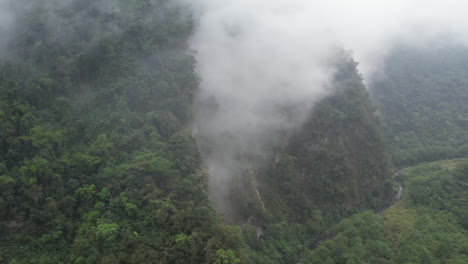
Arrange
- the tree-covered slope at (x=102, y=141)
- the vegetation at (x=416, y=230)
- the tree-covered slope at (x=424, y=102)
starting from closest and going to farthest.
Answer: the tree-covered slope at (x=102, y=141), the vegetation at (x=416, y=230), the tree-covered slope at (x=424, y=102)

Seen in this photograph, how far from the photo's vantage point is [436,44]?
320 feet

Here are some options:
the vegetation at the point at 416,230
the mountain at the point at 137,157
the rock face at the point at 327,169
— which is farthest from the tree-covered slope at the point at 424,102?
the vegetation at the point at 416,230

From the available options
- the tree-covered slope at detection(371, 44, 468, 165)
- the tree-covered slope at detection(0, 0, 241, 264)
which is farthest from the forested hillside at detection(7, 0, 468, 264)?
the tree-covered slope at detection(371, 44, 468, 165)

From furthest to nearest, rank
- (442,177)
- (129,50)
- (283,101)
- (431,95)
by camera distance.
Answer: (431,95) → (283,101) → (442,177) → (129,50)

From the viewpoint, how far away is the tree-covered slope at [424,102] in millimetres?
65250

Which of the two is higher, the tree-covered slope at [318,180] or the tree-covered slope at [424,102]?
the tree-covered slope at [424,102]

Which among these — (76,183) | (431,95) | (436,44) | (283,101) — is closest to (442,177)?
(283,101)

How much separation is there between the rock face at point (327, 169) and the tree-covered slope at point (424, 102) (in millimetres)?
11407

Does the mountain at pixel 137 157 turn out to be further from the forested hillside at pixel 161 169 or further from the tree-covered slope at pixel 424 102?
the tree-covered slope at pixel 424 102

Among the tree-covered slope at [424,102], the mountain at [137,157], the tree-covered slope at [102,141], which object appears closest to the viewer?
the tree-covered slope at [102,141]

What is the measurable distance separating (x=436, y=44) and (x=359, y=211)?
2737 inches

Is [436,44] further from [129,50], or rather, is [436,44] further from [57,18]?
[57,18]

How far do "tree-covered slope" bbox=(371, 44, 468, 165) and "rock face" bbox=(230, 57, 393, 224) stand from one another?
37.4 ft

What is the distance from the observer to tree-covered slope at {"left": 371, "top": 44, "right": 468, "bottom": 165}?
214 feet
